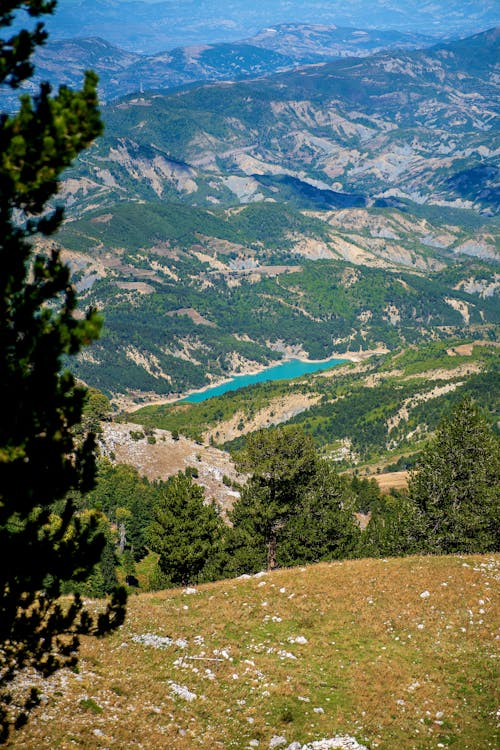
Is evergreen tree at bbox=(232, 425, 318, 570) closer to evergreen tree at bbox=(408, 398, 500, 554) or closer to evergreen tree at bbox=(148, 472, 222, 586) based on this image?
evergreen tree at bbox=(148, 472, 222, 586)

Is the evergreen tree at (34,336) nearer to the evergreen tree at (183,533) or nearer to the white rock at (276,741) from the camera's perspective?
the white rock at (276,741)

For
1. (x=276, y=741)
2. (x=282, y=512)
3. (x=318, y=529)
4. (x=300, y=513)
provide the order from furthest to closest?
(x=300, y=513) < (x=318, y=529) < (x=282, y=512) < (x=276, y=741)

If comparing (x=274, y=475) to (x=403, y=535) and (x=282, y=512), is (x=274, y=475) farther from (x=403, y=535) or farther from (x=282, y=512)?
(x=403, y=535)

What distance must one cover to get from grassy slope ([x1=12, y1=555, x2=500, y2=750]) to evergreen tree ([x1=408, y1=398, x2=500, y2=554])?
1624 cm

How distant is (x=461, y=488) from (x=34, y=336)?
52603mm

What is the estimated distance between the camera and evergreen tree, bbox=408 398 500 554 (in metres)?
62.2

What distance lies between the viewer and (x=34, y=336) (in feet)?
65.7

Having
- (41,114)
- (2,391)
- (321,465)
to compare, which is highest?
(41,114)

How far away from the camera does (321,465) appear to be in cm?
7356

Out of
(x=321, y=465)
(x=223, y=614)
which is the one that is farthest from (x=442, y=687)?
(x=321, y=465)

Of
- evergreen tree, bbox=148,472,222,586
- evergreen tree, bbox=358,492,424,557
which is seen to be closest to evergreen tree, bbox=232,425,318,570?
A: evergreen tree, bbox=148,472,222,586

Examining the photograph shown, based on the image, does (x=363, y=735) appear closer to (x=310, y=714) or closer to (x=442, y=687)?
(x=310, y=714)

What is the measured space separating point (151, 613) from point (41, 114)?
3221cm

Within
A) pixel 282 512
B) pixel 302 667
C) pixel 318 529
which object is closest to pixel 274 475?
pixel 282 512
